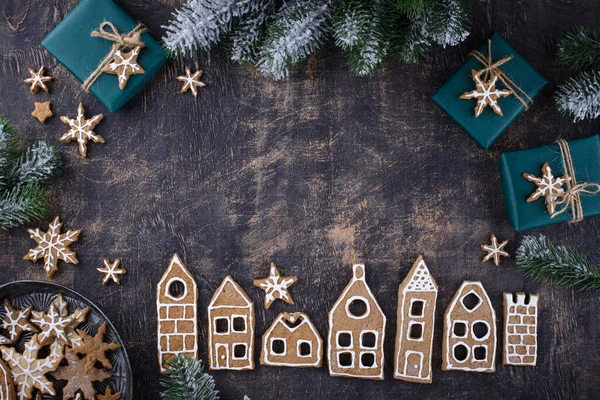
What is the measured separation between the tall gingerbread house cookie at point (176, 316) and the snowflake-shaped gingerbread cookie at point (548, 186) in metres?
0.94

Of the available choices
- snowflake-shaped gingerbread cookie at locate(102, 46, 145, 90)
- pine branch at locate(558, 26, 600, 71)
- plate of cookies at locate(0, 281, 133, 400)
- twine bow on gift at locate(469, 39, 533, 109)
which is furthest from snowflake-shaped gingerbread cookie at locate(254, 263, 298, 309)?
pine branch at locate(558, 26, 600, 71)

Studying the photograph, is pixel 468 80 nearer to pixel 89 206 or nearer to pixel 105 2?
pixel 105 2

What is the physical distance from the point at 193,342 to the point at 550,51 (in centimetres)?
126

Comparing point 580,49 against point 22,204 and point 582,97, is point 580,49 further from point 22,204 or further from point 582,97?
point 22,204

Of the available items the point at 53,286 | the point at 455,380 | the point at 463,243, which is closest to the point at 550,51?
the point at 463,243

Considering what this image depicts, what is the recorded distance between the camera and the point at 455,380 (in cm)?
135

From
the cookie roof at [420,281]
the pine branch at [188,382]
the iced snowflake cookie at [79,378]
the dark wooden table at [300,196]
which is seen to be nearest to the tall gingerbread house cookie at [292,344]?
the dark wooden table at [300,196]

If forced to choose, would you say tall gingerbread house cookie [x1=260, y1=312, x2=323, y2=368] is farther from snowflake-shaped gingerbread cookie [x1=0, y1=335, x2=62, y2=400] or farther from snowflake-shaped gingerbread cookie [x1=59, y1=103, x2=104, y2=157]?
snowflake-shaped gingerbread cookie [x1=59, y1=103, x2=104, y2=157]

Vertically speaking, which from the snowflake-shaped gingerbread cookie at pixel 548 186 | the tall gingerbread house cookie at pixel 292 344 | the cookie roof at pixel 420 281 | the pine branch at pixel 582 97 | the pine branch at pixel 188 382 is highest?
the pine branch at pixel 582 97

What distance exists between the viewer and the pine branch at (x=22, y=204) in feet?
4.13

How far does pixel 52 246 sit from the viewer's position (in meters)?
1.35

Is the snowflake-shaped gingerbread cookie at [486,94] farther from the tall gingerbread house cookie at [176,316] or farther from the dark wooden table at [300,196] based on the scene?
the tall gingerbread house cookie at [176,316]

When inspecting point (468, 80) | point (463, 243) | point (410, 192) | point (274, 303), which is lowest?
point (274, 303)

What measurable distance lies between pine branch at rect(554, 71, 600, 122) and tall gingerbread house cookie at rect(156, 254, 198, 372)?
1.08m
